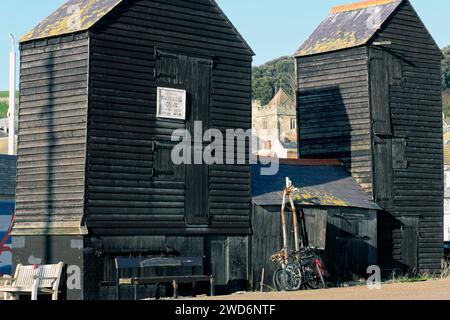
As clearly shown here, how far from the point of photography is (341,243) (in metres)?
36.8

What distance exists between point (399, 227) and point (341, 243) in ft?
14.4

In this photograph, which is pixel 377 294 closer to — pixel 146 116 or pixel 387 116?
pixel 146 116

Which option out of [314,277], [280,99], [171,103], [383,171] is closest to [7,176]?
[171,103]

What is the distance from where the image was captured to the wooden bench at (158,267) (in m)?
30.0

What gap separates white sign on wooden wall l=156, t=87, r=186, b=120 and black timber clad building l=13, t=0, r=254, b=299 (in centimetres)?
17

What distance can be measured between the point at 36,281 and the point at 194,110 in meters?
8.47

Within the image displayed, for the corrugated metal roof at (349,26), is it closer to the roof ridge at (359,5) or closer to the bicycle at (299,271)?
the roof ridge at (359,5)

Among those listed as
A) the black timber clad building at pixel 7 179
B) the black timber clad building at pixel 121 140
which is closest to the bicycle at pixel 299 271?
the black timber clad building at pixel 121 140

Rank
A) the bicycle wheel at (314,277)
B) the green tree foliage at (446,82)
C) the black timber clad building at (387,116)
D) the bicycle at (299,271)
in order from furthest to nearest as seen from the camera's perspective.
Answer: the green tree foliage at (446,82) → the black timber clad building at (387,116) → the bicycle wheel at (314,277) → the bicycle at (299,271)

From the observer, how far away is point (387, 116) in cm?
4016

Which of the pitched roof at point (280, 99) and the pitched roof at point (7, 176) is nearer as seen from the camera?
the pitched roof at point (7, 176)

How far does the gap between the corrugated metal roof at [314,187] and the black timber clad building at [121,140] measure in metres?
1.87

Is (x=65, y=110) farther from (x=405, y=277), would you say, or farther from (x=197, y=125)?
(x=405, y=277)
